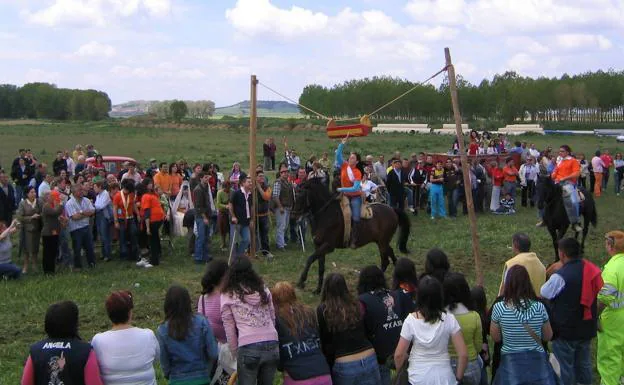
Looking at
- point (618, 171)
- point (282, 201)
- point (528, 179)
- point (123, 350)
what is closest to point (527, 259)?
point (123, 350)

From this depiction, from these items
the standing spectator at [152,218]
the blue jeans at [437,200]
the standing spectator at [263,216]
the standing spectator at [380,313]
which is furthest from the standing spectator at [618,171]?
the standing spectator at [380,313]

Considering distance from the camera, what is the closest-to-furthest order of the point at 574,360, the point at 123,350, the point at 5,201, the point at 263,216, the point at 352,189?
1. the point at 123,350
2. the point at 574,360
3. the point at 352,189
4. the point at 5,201
5. the point at 263,216

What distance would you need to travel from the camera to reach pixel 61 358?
5242 mm

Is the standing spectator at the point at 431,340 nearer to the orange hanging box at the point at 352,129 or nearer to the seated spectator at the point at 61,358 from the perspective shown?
the seated spectator at the point at 61,358

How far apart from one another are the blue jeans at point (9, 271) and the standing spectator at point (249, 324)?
9.28 metres

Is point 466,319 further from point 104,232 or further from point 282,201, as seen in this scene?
point 282,201

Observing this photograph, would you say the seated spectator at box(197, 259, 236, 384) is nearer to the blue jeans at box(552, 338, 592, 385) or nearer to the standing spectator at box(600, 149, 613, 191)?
the blue jeans at box(552, 338, 592, 385)

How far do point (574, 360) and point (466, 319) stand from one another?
245cm

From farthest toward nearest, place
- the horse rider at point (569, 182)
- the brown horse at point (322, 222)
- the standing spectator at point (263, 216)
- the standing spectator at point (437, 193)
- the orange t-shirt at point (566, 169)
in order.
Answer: the standing spectator at point (437, 193) < the standing spectator at point (263, 216) < the orange t-shirt at point (566, 169) < the horse rider at point (569, 182) < the brown horse at point (322, 222)

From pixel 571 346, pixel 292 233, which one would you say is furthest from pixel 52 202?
pixel 571 346

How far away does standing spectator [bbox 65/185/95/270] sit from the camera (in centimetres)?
1505

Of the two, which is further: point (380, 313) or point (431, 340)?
point (380, 313)

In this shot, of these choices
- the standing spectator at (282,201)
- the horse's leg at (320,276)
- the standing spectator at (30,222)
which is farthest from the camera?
the standing spectator at (282,201)

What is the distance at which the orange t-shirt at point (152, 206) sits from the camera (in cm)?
1560
